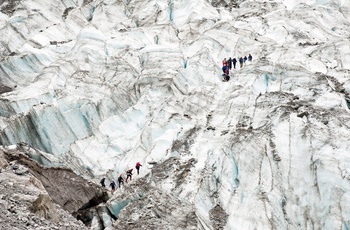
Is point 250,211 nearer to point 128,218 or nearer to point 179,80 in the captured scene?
point 128,218

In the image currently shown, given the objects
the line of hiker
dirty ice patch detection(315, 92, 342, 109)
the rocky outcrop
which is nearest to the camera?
the rocky outcrop

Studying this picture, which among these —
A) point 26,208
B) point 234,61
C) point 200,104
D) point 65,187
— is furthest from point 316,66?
point 26,208

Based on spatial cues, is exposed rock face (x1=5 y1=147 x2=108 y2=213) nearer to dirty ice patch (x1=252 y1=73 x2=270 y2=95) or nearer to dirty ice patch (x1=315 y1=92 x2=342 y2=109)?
dirty ice patch (x1=252 y1=73 x2=270 y2=95)

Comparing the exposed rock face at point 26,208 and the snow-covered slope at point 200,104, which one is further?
the snow-covered slope at point 200,104

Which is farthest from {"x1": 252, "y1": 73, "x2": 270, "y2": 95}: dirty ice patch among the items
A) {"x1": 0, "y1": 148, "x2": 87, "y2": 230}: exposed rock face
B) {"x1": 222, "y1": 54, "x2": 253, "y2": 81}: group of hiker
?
{"x1": 0, "y1": 148, "x2": 87, "y2": 230}: exposed rock face

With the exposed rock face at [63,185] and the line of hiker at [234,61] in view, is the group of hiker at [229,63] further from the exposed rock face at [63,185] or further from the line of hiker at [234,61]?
the exposed rock face at [63,185]

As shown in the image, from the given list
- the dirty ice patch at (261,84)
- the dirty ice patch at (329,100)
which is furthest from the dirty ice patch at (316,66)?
the dirty ice patch at (329,100)
